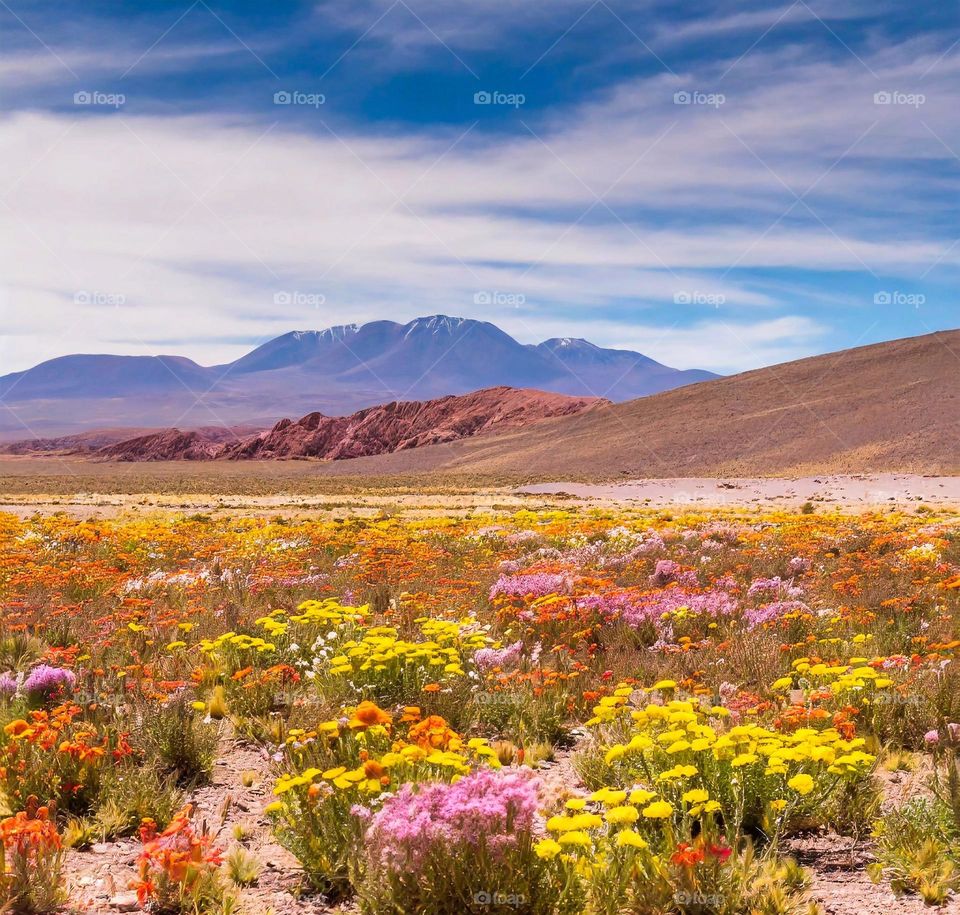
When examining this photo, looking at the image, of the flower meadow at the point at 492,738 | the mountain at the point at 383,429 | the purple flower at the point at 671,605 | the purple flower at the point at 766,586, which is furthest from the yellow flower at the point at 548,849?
the mountain at the point at 383,429

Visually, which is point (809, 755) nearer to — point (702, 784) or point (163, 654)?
point (702, 784)

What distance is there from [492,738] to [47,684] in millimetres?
3392

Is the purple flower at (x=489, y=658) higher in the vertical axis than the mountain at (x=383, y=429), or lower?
lower

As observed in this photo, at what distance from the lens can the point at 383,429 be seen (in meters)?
150

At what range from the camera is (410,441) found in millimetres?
140375

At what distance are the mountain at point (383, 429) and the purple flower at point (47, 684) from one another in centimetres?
12817

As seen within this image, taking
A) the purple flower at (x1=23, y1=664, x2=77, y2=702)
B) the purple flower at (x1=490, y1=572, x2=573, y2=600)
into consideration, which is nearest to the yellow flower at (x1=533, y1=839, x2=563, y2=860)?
Answer: the purple flower at (x1=23, y1=664, x2=77, y2=702)

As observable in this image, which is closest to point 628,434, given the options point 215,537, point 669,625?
point 215,537

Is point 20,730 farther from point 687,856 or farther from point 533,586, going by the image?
point 533,586

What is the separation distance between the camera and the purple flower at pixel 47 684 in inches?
234

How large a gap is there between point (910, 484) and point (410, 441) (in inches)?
4022

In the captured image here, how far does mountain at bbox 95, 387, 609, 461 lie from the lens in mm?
142000

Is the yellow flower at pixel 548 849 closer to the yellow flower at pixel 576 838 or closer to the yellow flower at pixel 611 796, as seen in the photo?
the yellow flower at pixel 576 838

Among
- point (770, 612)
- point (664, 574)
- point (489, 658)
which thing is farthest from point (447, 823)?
point (664, 574)
